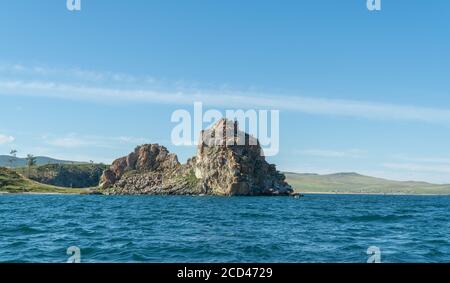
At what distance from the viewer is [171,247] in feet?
89.4

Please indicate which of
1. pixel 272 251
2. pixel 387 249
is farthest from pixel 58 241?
pixel 387 249

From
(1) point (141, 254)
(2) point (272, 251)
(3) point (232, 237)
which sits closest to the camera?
(1) point (141, 254)

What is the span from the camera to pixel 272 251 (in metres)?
26.0
